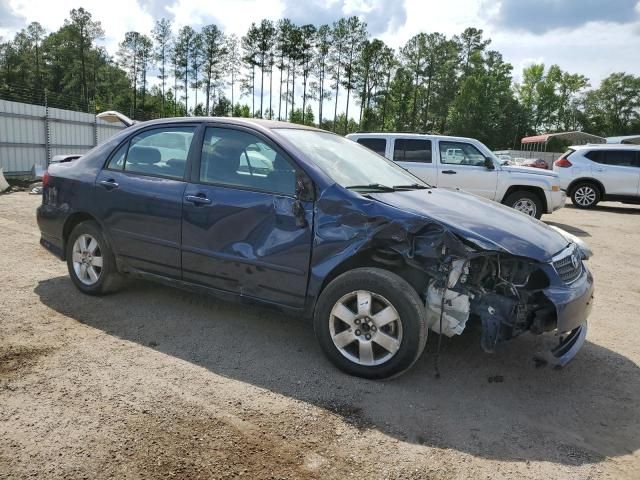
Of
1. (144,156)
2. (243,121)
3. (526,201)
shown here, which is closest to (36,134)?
(144,156)

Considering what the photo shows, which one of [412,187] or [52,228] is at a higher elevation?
[412,187]

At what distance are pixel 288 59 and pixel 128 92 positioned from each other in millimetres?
21613

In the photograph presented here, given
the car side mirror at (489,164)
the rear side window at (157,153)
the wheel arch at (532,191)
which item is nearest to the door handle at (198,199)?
the rear side window at (157,153)

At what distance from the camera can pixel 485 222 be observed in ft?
11.0

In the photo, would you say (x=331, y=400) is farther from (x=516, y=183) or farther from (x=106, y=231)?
(x=516, y=183)

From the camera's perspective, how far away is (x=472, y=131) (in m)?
67.9

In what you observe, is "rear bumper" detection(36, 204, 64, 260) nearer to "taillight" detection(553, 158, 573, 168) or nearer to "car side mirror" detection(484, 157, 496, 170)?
"car side mirror" detection(484, 157, 496, 170)

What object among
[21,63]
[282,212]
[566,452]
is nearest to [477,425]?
[566,452]

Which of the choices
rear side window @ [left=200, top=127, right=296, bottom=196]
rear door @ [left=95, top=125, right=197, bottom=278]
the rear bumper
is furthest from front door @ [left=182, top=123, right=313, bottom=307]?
the rear bumper

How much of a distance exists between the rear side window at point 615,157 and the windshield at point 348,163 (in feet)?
40.2

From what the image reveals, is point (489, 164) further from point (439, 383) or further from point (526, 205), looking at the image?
point (439, 383)

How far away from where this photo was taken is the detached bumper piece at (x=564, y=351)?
3.27 meters

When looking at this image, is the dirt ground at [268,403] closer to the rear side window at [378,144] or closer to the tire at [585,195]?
the rear side window at [378,144]

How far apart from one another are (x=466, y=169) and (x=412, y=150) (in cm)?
116
